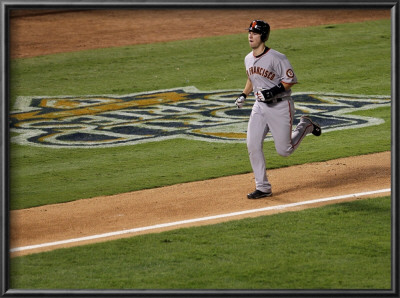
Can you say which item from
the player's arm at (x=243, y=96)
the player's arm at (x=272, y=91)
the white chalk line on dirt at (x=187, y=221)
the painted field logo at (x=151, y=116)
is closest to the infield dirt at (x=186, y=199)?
the white chalk line on dirt at (x=187, y=221)

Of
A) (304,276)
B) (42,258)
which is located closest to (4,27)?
(42,258)

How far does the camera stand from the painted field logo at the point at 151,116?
13.2 meters

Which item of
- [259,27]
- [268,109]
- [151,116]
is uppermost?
[259,27]

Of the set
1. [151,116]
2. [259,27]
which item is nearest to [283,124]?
[259,27]

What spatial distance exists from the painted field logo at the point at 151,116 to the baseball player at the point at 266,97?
394 cm

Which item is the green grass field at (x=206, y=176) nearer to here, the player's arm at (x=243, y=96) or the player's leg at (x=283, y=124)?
the player's leg at (x=283, y=124)

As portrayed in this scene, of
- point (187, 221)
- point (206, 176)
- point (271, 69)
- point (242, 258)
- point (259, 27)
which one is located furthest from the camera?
point (206, 176)

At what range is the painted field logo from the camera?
43.3 ft

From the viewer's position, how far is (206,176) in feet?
34.2

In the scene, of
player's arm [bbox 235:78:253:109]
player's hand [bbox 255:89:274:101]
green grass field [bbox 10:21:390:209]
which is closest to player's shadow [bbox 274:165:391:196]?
green grass field [bbox 10:21:390:209]

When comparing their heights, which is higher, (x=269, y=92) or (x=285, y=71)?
(x=285, y=71)

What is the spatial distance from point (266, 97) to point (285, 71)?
1.22ft

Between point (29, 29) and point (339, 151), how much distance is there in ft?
48.7

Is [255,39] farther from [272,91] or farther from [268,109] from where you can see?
[268,109]
